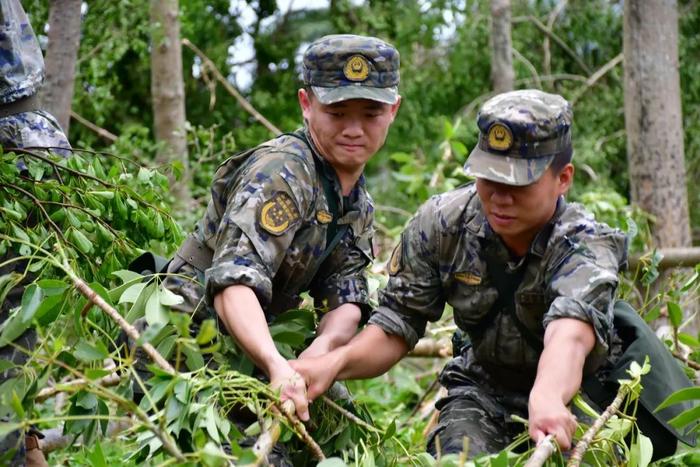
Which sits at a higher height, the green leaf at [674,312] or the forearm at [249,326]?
the forearm at [249,326]

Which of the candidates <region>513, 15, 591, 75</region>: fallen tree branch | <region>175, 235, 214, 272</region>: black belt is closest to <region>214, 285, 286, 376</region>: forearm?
<region>175, 235, 214, 272</region>: black belt

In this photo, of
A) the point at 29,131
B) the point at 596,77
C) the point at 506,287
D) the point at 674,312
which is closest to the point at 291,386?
the point at 506,287

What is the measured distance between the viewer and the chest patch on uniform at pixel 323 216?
4.00m

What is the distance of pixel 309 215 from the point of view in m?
3.97

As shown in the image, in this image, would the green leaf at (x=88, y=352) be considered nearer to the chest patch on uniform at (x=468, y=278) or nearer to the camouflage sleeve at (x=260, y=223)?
the camouflage sleeve at (x=260, y=223)

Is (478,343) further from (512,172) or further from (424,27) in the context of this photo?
(424,27)

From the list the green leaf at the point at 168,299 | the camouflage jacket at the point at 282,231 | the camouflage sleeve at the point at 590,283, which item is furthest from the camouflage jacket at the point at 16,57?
the camouflage sleeve at the point at 590,283

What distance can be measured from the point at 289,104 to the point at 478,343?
904cm

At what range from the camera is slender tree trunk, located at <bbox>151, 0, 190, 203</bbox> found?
26.2ft

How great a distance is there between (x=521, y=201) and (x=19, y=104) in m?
1.85

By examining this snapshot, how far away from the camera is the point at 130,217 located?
4602 millimetres

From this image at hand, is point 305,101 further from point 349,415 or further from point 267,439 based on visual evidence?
point 267,439

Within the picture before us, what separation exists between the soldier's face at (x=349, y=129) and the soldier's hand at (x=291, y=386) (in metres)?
0.83

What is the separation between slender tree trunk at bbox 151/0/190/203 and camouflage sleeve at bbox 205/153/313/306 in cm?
407
